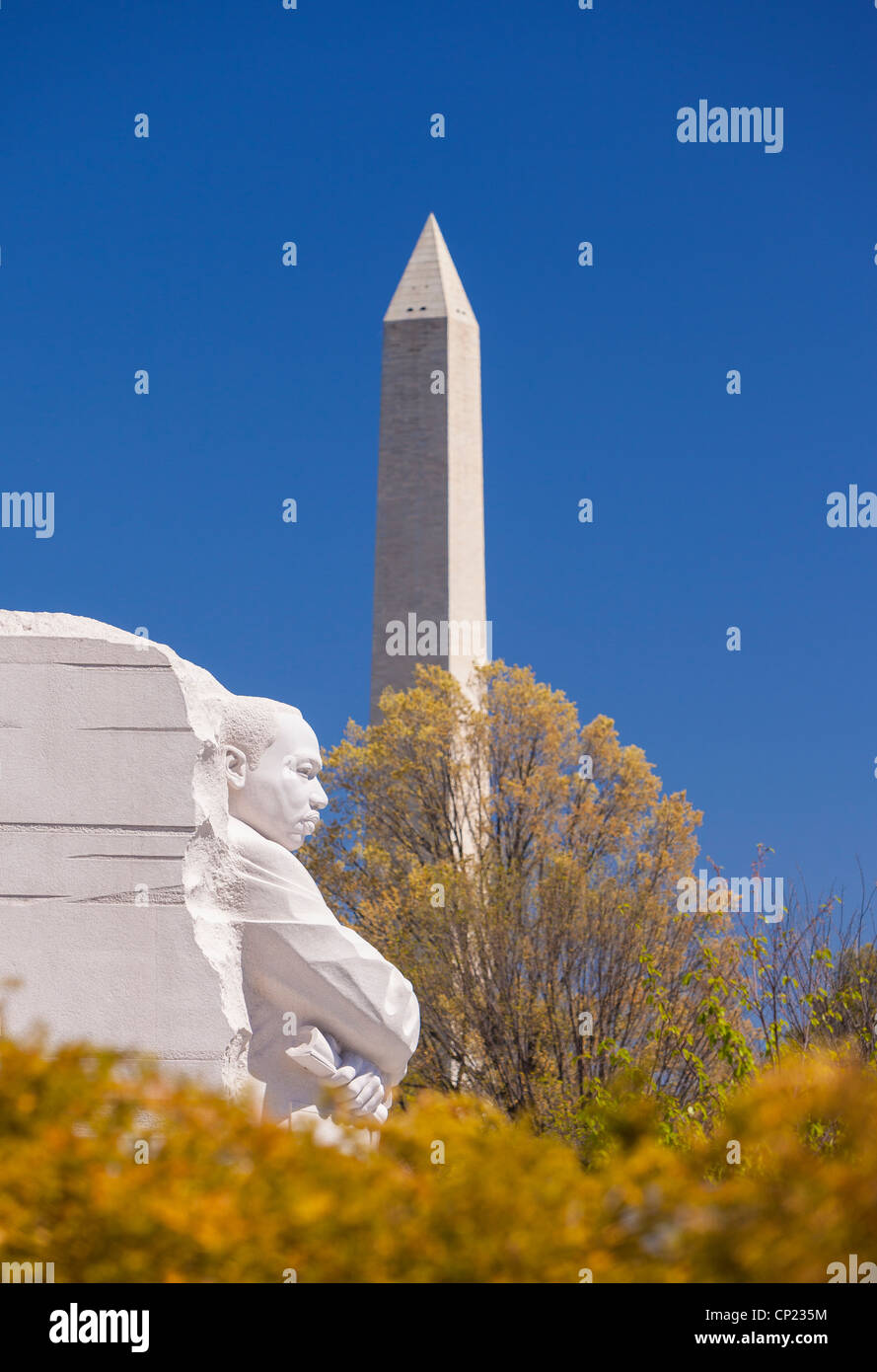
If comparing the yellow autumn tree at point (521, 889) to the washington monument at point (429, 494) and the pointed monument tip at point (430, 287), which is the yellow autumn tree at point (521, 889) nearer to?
the washington monument at point (429, 494)

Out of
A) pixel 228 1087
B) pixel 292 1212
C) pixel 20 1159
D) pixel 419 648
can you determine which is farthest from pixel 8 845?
pixel 419 648

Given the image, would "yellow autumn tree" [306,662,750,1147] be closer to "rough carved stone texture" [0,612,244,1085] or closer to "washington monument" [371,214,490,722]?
"washington monument" [371,214,490,722]

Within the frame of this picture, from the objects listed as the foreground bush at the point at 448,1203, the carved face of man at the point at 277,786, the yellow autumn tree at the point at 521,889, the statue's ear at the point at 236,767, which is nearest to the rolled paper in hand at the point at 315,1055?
the carved face of man at the point at 277,786

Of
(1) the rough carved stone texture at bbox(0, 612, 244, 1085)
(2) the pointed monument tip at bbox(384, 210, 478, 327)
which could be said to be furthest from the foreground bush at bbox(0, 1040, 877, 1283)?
(2) the pointed monument tip at bbox(384, 210, 478, 327)

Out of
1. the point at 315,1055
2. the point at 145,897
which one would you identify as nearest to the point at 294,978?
the point at 315,1055

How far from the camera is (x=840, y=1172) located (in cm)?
257

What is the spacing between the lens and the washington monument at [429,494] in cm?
2897

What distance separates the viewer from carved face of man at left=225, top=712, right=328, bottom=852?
6.68 m

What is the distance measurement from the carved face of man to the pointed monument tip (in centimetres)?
2356

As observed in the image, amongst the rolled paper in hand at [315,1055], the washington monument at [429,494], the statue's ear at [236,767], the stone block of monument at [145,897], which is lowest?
the rolled paper in hand at [315,1055]

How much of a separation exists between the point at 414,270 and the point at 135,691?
85.4 feet

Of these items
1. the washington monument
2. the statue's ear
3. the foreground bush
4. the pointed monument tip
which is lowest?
the foreground bush

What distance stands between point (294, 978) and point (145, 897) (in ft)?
2.63

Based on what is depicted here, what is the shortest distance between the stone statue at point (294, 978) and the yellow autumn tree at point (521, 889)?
9.41m
